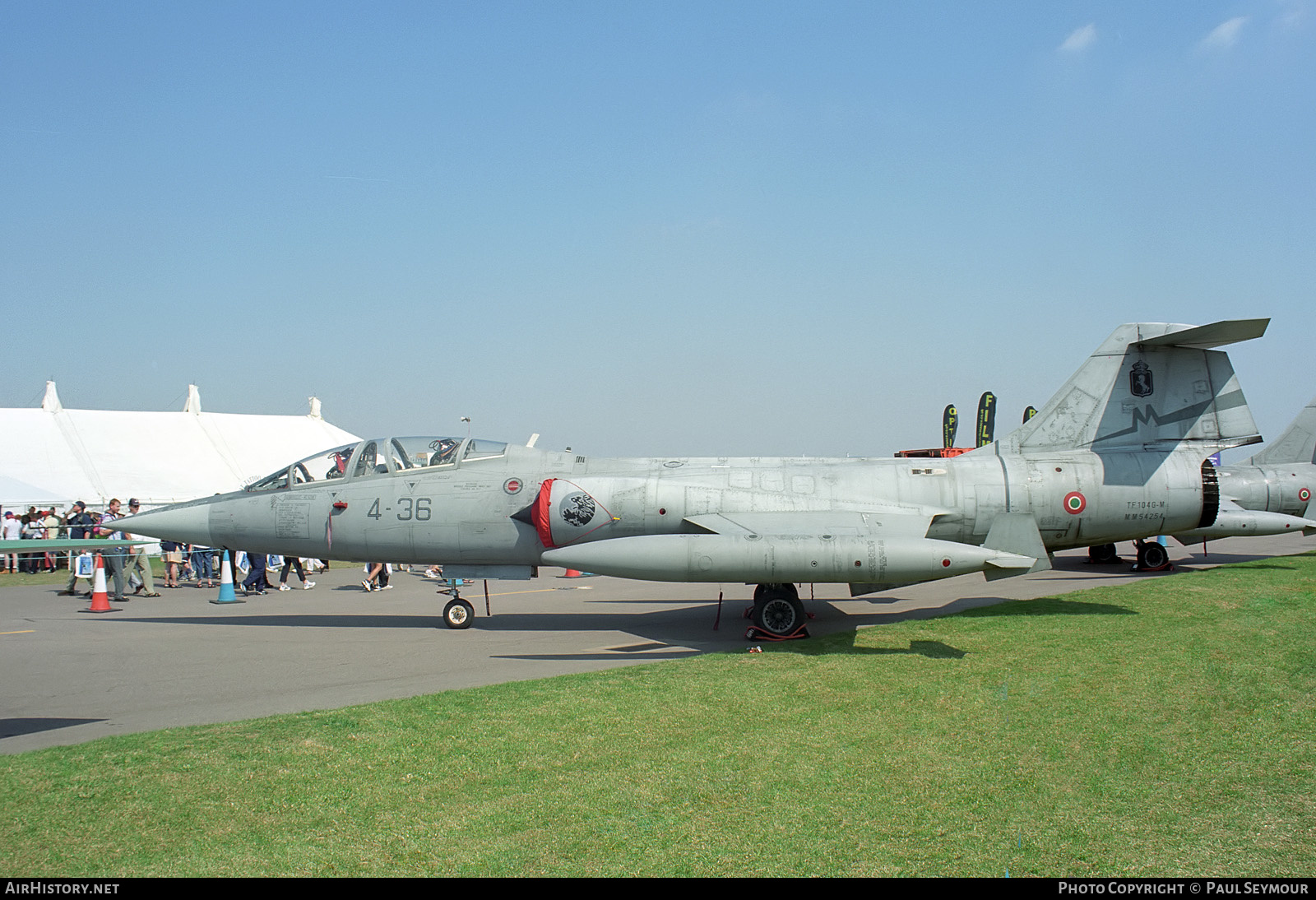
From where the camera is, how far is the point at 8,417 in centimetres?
3144

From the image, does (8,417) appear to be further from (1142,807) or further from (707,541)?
(1142,807)

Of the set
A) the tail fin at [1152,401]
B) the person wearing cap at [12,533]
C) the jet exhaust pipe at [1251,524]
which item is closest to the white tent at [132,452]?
the person wearing cap at [12,533]

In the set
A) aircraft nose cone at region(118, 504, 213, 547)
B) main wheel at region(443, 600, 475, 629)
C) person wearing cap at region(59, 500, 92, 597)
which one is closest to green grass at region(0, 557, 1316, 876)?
main wheel at region(443, 600, 475, 629)

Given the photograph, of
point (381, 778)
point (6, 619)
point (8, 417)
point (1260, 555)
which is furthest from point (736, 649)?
point (8, 417)

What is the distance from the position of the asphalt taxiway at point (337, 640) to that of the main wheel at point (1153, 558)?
72 centimetres

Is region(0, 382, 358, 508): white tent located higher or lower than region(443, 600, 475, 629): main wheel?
higher

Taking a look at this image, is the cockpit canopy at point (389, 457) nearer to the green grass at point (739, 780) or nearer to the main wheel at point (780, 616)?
the main wheel at point (780, 616)

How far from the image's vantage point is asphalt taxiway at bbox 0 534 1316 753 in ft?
26.3

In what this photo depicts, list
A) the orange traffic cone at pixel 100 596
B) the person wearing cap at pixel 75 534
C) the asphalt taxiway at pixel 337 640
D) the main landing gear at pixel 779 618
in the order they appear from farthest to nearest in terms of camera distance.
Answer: the person wearing cap at pixel 75 534
the orange traffic cone at pixel 100 596
the main landing gear at pixel 779 618
the asphalt taxiway at pixel 337 640

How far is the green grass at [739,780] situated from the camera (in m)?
4.12

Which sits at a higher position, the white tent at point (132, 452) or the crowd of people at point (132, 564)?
the white tent at point (132, 452)

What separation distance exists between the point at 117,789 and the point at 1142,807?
20.2 ft

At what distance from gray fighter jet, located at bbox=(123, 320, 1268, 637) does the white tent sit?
21099mm

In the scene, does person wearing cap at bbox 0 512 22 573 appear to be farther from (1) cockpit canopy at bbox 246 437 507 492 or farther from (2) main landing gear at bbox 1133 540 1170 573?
(2) main landing gear at bbox 1133 540 1170 573
